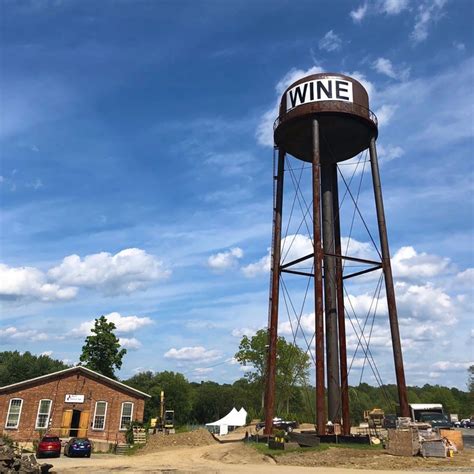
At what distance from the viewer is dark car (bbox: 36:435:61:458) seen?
87.9ft

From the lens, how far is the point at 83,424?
115 feet

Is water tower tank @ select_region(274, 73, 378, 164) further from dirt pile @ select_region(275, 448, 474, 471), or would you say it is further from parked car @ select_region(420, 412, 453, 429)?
parked car @ select_region(420, 412, 453, 429)

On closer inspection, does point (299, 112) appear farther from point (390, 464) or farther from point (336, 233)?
point (390, 464)

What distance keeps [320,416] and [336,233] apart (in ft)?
37.5

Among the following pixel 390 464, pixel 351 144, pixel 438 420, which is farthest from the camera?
pixel 438 420

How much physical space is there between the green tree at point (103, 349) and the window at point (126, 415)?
14.8 metres

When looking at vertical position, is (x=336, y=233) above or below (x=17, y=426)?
above

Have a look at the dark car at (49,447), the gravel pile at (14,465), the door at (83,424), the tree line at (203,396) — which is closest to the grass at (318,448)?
the gravel pile at (14,465)

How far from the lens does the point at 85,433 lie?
34.8 m

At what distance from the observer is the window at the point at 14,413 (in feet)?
111

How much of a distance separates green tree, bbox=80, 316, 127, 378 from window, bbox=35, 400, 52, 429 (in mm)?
15533

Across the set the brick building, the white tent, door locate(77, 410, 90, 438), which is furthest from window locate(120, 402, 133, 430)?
the white tent

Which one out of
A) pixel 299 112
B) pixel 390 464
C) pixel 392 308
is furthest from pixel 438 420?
pixel 299 112

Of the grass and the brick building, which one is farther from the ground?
the brick building
